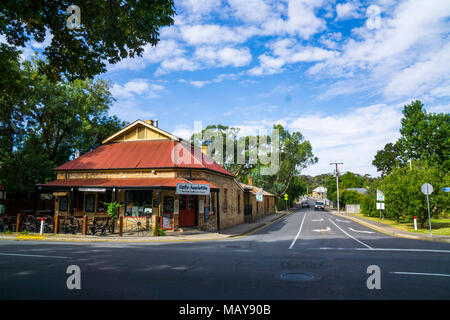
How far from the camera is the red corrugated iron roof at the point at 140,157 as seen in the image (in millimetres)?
19616

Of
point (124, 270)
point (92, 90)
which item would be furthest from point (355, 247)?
point (92, 90)

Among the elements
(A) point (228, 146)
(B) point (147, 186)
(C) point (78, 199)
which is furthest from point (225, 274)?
(A) point (228, 146)

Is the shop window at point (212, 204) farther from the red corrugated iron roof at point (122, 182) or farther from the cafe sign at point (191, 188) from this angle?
the cafe sign at point (191, 188)

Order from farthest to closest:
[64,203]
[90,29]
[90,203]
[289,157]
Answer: [289,157]
[64,203]
[90,203]
[90,29]

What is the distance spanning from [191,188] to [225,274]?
31.9ft

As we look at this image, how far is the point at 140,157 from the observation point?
20828 millimetres

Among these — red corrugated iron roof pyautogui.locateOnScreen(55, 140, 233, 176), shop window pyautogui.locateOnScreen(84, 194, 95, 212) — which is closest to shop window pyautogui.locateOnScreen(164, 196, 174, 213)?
red corrugated iron roof pyautogui.locateOnScreen(55, 140, 233, 176)

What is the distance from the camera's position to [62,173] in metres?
21.3

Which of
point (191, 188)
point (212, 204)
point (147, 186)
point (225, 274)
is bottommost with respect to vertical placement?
point (225, 274)

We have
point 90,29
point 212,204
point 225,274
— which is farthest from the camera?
point 212,204

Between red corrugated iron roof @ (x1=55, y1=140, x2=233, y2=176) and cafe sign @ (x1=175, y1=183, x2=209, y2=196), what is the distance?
2.41 m

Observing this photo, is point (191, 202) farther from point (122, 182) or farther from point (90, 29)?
point (90, 29)

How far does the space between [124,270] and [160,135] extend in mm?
16821
